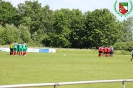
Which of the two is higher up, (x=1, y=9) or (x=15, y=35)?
(x=1, y=9)

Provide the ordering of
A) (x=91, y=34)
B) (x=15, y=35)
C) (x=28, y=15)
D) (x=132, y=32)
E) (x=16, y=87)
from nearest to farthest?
(x=16, y=87), (x=15, y=35), (x=91, y=34), (x=28, y=15), (x=132, y=32)

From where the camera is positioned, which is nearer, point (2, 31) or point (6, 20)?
point (2, 31)

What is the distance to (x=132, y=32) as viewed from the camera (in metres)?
126

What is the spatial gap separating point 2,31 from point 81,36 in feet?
79.4

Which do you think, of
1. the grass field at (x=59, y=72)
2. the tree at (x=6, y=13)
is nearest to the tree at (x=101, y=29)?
the tree at (x=6, y=13)

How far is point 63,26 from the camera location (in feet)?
326

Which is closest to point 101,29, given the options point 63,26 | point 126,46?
point 63,26

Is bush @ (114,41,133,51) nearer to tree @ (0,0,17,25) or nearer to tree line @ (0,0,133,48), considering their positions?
tree line @ (0,0,133,48)

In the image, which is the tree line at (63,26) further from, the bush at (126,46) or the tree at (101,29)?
the bush at (126,46)

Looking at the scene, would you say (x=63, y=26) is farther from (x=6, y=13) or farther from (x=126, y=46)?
(x=126, y=46)

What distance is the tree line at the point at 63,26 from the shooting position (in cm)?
9462

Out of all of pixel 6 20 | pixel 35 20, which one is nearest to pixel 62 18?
pixel 35 20

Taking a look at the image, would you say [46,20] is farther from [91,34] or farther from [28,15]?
[91,34]

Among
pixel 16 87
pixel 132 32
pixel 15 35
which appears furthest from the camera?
pixel 132 32
